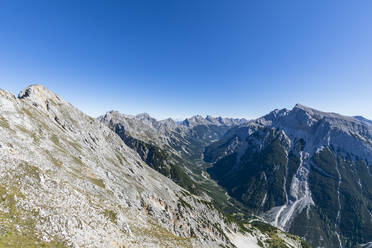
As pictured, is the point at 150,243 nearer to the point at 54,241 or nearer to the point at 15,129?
the point at 54,241

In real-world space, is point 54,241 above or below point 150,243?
above

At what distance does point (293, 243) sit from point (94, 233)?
240m

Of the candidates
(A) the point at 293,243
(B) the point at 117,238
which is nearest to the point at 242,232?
Answer: (A) the point at 293,243

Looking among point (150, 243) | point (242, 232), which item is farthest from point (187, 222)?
point (242, 232)

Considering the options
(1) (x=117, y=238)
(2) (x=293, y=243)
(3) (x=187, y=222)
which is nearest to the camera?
(1) (x=117, y=238)

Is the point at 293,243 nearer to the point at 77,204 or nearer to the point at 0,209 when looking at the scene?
the point at 77,204

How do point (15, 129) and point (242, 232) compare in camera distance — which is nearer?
point (15, 129)

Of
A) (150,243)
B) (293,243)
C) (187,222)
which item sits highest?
(150,243)

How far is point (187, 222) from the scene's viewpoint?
9419cm

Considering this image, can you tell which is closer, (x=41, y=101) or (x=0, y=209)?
(x=0, y=209)

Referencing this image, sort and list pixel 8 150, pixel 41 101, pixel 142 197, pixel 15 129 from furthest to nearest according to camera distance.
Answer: pixel 41 101
pixel 142 197
pixel 15 129
pixel 8 150

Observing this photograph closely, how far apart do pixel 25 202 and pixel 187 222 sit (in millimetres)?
81818

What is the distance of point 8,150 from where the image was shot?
40250mm

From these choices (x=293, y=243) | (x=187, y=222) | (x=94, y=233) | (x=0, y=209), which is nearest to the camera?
(x=0, y=209)
